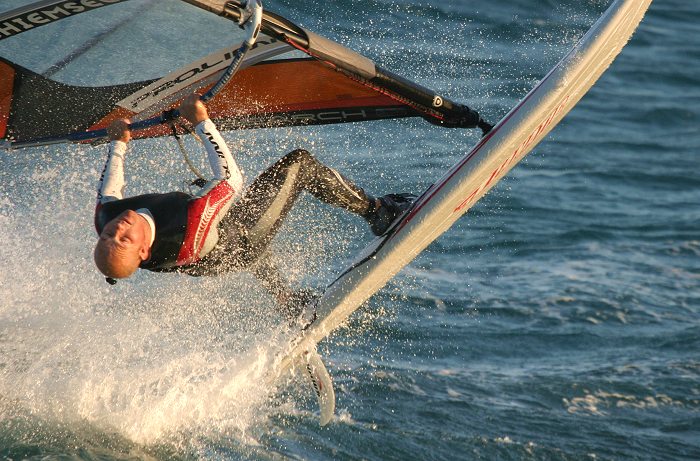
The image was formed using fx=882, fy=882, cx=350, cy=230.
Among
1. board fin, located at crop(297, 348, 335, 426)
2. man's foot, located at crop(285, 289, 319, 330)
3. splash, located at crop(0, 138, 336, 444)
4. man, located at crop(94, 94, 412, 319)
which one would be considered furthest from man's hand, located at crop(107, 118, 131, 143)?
board fin, located at crop(297, 348, 335, 426)

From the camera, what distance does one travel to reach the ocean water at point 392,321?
509cm

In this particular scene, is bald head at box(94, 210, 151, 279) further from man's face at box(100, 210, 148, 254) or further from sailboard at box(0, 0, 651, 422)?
sailboard at box(0, 0, 651, 422)

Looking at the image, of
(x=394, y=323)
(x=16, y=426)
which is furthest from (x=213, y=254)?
(x=394, y=323)

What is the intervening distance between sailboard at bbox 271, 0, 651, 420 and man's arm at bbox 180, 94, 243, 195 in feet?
3.30

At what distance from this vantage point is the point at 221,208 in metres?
4.51

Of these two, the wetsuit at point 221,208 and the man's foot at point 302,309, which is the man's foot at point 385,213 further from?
the man's foot at point 302,309

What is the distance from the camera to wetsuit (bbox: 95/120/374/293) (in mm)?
4348

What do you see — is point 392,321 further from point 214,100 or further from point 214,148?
point 214,148

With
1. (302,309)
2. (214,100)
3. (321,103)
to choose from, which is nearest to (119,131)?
(302,309)

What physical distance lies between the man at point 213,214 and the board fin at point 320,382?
0.95ft

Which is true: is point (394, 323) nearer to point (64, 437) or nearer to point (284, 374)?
point (284, 374)

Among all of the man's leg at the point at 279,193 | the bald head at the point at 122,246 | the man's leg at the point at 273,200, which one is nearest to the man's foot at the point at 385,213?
the man's leg at the point at 273,200

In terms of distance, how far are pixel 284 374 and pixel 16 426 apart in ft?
4.94

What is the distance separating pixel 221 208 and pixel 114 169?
24.1 inches
